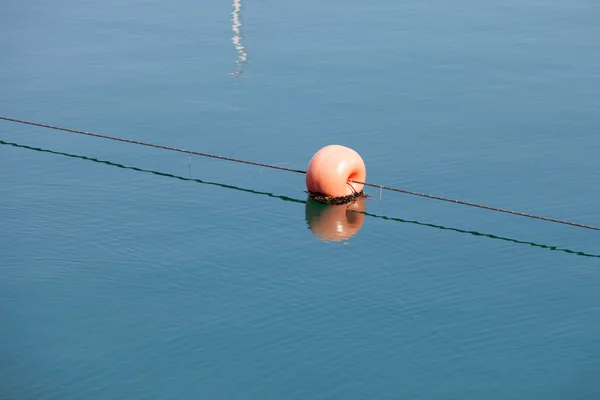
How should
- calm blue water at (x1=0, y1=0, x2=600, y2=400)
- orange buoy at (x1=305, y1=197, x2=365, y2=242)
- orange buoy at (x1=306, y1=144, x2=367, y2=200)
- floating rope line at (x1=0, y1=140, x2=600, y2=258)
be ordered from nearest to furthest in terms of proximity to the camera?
1. calm blue water at (x1=0, y1=0, x2=600, y2=400)
2. floating rope line at (x1=0, y1=140, x2=600, y2=258)
3. orange buoy at (x1=305, y1=197, x2=365, y2=242)
4. orange buoy at (x1=306, y1=144, x2=367, y2=200)

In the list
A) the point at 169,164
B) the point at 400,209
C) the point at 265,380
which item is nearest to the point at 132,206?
the point at 169,164

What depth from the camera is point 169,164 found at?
1068 inches

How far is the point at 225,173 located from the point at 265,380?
30.9ft

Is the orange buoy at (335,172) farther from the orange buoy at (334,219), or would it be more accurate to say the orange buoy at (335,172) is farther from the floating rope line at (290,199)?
the floating rope line at (290,199)

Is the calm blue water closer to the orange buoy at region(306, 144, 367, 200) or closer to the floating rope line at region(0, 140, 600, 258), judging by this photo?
the floating rope line at region(0, 140, 600, 258)

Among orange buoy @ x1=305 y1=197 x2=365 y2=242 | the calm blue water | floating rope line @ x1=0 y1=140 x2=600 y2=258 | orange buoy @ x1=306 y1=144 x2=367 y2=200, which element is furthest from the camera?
orange buoy @ x1=306 y1=144 x2=367 y2=200

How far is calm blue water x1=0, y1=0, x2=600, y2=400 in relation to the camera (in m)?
18.6

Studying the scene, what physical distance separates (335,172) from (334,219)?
42.4 inches

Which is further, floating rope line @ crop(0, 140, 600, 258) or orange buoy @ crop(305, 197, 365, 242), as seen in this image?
orange buoy @ crop(305, 197, 365, 242)

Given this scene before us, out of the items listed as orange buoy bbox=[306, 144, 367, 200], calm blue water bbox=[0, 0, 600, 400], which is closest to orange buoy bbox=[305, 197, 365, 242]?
calm blue water bbox=[0, 0, 600, 400]

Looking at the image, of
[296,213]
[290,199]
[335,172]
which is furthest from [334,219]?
[290,199]

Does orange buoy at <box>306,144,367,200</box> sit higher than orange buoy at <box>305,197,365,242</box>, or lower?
higher

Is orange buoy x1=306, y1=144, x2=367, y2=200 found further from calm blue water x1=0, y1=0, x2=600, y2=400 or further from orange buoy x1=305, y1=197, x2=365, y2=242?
calm blue water x1=0, y1=0, x2=600, y2=400

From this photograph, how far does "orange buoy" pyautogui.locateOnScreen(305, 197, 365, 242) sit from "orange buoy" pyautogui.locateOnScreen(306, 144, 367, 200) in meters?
0.28
